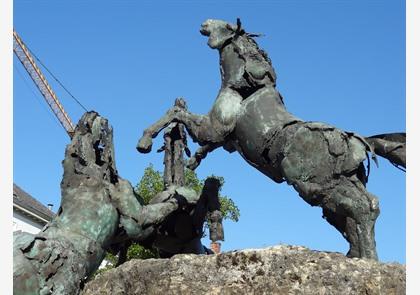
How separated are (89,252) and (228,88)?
2918 millimetres

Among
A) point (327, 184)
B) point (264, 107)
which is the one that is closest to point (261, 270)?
point (327, 184)

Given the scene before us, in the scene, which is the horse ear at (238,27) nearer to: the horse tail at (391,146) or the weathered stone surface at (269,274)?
the horse tail at (391,146)

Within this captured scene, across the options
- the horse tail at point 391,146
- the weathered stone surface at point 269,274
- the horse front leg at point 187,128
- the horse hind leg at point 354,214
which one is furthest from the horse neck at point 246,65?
the weathered stone surface at point 269,274

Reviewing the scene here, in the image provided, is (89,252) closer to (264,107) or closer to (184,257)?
(184,257)

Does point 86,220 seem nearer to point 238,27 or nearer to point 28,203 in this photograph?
point 238,27

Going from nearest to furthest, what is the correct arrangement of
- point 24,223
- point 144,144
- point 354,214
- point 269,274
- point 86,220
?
point 269,274 → point 354,214 → point 86,220 → point 144,144 → point 24,223

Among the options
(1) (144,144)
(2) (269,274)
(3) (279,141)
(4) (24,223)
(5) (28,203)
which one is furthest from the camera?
(5) (28,203)

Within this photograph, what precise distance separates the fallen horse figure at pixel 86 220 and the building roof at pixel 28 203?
3782cm

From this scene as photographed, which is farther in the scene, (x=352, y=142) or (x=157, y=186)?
(x=157, y=186)

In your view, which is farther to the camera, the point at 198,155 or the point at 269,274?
the point at 198,155

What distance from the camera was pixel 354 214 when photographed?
27.1ft

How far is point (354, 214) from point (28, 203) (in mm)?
42764

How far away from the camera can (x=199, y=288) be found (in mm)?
6844

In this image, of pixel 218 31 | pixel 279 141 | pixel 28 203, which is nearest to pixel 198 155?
pixel 279 141
